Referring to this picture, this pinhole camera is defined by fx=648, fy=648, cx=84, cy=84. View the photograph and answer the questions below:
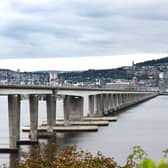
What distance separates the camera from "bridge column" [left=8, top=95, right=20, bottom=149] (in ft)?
245

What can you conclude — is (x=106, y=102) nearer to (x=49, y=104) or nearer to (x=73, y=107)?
(x=73, y=107)

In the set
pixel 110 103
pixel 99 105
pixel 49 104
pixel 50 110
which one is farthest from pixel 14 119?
pixel 110 103

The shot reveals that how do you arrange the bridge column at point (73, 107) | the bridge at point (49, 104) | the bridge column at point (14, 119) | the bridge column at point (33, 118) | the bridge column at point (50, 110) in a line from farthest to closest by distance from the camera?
the bridge column at point (73, 107) < the bridge column at point (50, 110) < the bridge column at point (33, 118) < the bridge at point (49, 104) < the bridge column at point (14, 119)

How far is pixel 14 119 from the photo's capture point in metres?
78.1

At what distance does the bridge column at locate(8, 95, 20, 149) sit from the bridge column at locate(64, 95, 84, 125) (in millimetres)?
40543

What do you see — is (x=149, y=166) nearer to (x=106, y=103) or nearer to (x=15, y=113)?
(x=15, y=113)

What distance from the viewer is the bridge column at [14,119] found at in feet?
245

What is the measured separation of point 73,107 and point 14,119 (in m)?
51.1

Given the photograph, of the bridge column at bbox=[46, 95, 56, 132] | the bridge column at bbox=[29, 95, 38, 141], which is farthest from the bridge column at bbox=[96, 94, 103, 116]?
the bridge column at bbox=[29, 95, 38, 141]

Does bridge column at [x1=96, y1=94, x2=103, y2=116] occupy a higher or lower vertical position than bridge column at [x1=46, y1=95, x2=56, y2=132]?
lower

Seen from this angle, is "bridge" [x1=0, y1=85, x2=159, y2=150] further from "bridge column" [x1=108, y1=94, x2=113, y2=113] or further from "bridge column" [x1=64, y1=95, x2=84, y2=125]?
"bridge column" [x1=108, y1=94, x2=113, y2=113]

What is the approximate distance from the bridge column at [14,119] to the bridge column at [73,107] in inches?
1596

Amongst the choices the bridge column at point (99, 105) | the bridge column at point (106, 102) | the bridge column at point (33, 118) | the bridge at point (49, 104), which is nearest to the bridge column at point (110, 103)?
the bridge at point (49, 104)

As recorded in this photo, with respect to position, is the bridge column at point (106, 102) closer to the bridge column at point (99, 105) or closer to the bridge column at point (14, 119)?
the bridge column at point (99, 105)
